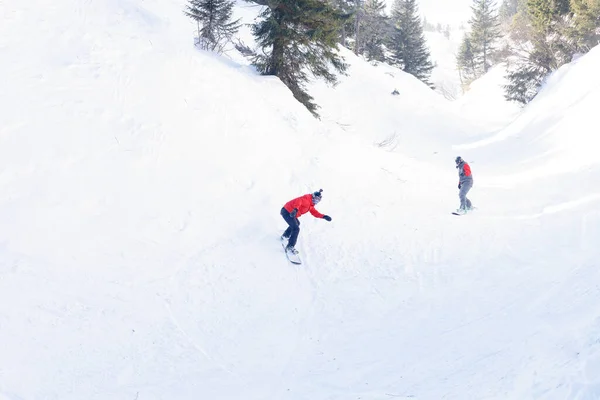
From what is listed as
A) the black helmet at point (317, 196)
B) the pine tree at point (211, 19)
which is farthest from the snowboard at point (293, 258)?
the pine tree at point (211, 19)

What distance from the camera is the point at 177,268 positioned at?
9016 millimetres

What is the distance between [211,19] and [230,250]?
519 inches

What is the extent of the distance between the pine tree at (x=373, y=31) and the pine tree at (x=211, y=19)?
2235 cm

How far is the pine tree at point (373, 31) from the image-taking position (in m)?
39.2

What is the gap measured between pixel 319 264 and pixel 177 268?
11.0ft

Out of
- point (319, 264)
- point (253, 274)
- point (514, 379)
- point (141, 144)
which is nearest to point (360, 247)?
point (319, 264)

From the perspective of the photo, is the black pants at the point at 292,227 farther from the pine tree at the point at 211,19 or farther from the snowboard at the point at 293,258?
the pine tree at the point at 211,19

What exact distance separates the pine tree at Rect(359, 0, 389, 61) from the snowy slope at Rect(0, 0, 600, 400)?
2613 centimetres

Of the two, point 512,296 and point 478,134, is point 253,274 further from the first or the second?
point 478,134

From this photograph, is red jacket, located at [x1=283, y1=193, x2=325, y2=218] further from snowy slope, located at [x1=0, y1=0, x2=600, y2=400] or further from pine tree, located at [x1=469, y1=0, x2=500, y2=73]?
pine tree, located at [x1=469, y1=0, x2=500, y2=73]

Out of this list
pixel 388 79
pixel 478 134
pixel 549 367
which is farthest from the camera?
pixel 388 79

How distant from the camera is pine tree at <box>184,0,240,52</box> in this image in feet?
60.1

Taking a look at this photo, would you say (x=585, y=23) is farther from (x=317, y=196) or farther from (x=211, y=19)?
(x=317, y=196)

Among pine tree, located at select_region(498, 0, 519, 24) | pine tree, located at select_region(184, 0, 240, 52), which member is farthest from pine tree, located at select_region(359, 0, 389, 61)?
pine tree, located at select_region(498, 0, 519, 24)
